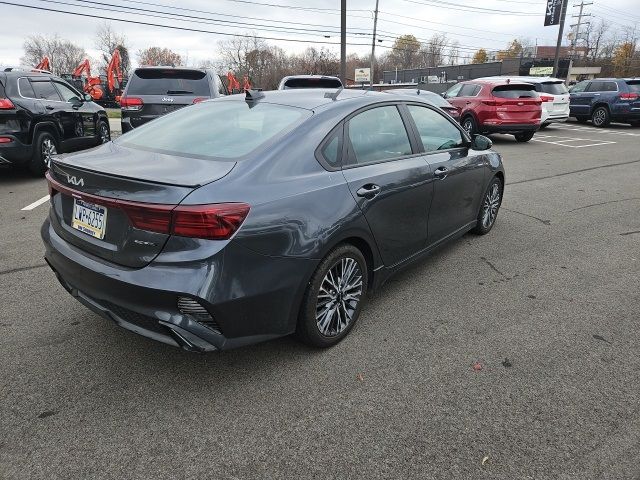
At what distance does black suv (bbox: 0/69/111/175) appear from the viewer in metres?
6.90

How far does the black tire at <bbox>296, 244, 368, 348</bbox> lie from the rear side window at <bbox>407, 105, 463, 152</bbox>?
52.9 inches

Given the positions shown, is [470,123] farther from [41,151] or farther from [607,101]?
[41,151]

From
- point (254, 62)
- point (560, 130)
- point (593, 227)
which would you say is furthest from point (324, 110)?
point (254, 62)

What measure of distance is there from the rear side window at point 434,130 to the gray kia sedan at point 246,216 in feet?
0.37

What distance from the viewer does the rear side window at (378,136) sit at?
3180mm

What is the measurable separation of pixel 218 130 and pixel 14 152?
5.52 m

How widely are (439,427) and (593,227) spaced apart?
177 inches

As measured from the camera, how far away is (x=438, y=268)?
4.39 m

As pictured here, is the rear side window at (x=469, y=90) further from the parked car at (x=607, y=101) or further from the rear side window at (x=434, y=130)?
the rear side window at (x=434, y=130)

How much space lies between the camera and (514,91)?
43.3 feet

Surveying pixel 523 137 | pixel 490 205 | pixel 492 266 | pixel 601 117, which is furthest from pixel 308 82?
pixel 601 117

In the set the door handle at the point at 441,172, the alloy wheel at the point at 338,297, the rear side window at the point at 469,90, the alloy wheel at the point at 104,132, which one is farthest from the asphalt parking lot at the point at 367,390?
the rear side window at the point at 469,90

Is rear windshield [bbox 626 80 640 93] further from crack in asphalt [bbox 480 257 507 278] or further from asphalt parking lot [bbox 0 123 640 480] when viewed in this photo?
crack in asphalt [bbox 480 257 507 278]

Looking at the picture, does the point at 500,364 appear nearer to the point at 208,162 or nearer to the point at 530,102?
the point at 208,162
